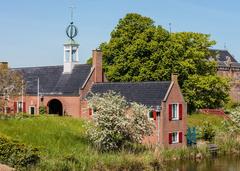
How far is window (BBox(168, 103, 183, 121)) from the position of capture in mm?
40906

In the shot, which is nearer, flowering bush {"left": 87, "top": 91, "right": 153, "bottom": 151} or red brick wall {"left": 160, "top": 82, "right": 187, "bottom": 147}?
flowering bush {"left": 87, "top": 91, "right": 153, "bottom": 151}

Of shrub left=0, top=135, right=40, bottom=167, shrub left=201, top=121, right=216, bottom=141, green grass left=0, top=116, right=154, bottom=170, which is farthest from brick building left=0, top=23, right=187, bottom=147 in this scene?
shrub left=0, top=135, right=40, bottom=167

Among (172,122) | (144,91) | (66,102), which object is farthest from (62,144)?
(66,102)

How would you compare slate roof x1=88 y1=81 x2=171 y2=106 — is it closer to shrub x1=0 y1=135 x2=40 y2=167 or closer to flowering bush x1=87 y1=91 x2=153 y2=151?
flowering bush x1=87 y1=91 x2=153 y2=151

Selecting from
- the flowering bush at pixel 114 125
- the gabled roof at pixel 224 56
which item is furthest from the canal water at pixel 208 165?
the gabled roof at pixel 224 56

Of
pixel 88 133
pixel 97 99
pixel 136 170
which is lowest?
pixel 136 170

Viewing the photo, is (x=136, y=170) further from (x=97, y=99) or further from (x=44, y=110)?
(x=44, y=110)

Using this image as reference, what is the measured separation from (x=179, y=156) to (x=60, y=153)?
992cm

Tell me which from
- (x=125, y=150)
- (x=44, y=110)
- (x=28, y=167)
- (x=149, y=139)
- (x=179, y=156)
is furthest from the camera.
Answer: (x=44, y=110)

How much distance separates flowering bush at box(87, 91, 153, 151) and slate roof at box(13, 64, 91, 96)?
14735mm

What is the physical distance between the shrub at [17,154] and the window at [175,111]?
15.7 meters

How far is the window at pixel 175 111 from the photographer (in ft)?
134

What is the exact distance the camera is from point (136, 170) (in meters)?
30.2

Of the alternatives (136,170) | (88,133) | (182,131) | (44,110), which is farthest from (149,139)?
(44,110)
